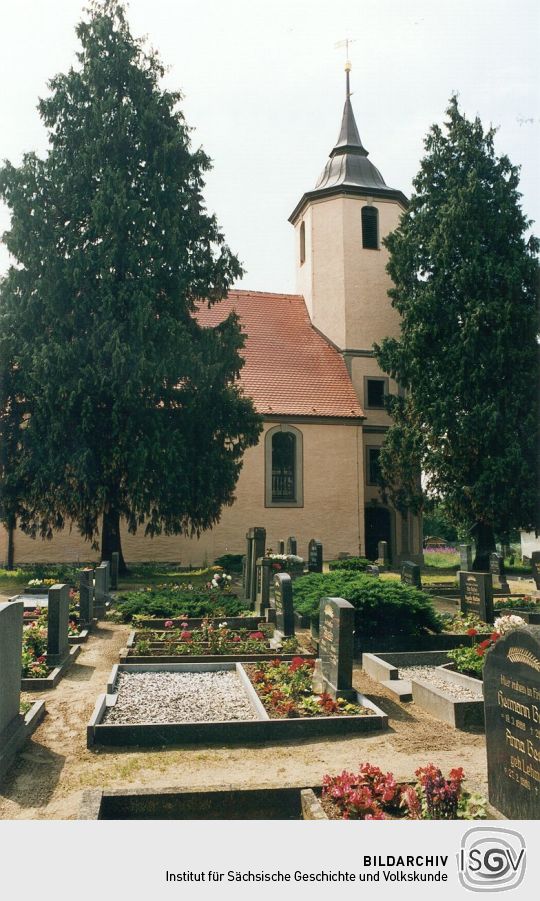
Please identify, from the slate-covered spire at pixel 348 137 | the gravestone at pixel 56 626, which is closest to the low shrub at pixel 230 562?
the gravestone at pixel 56 626

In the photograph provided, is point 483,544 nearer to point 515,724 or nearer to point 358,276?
point 358,276

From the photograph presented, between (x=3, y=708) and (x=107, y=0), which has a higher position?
(x=107, y=0)

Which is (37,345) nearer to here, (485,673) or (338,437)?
(338,437)

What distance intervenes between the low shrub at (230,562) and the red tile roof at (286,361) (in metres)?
5.58

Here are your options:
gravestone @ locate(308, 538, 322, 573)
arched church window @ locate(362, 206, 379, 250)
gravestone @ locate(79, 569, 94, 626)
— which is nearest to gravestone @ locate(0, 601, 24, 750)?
gravestone @ locate(79, 569, 94, 626)

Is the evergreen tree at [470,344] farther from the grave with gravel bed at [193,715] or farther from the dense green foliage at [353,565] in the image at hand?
the grave with gravel bed at [193,715]

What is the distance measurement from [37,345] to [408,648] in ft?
41.8

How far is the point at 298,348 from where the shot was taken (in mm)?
28766

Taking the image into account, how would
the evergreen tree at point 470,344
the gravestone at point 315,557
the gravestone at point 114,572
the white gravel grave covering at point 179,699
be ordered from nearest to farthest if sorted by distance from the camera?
the white gravel grave covering at point 179,699, the gravestone at point 114,572, the gravestone at point 315,557, the evergreen tree at point 470,344

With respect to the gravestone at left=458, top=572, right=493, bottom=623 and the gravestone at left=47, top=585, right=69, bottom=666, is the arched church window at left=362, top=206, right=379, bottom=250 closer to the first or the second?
the gravestone at left=458, top=572, right=493, bottom=623

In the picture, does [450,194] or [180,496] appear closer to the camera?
[180,496]

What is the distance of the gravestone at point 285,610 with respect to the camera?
34.8ft

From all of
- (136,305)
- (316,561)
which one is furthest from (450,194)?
(316,561)

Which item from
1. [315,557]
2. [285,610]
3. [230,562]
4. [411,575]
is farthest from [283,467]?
[285,610]
